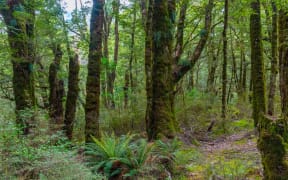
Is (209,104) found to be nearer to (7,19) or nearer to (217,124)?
(217,124)

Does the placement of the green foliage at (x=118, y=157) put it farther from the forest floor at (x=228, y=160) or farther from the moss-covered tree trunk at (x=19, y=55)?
the moss-covered tree trunk at (x=19, y=55)

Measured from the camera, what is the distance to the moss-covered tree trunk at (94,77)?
6.54 m

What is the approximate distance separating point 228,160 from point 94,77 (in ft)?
11.1

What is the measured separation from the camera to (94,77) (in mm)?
6570

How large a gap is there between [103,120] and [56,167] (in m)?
5.93

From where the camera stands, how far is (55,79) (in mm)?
10453

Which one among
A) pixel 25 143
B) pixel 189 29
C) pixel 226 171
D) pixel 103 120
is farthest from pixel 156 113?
pixel 189 29

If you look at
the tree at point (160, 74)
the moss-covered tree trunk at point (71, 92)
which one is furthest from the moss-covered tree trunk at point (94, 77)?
the moss-covered tree trunk at point (71, 92)

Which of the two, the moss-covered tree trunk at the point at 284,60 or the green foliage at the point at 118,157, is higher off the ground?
the moss-covered tree trunk at the point at 284,60

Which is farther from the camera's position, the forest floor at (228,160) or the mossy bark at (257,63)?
the mossy bark at (257,63)

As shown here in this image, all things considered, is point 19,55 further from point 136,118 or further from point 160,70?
point 136,118

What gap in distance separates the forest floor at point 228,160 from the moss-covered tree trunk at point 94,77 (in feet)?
7.63

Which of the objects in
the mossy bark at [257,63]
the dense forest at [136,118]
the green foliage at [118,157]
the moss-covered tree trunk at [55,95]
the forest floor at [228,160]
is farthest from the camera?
the moss-covered tree trunk at [55,95]

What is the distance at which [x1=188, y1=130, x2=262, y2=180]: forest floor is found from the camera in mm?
4876
